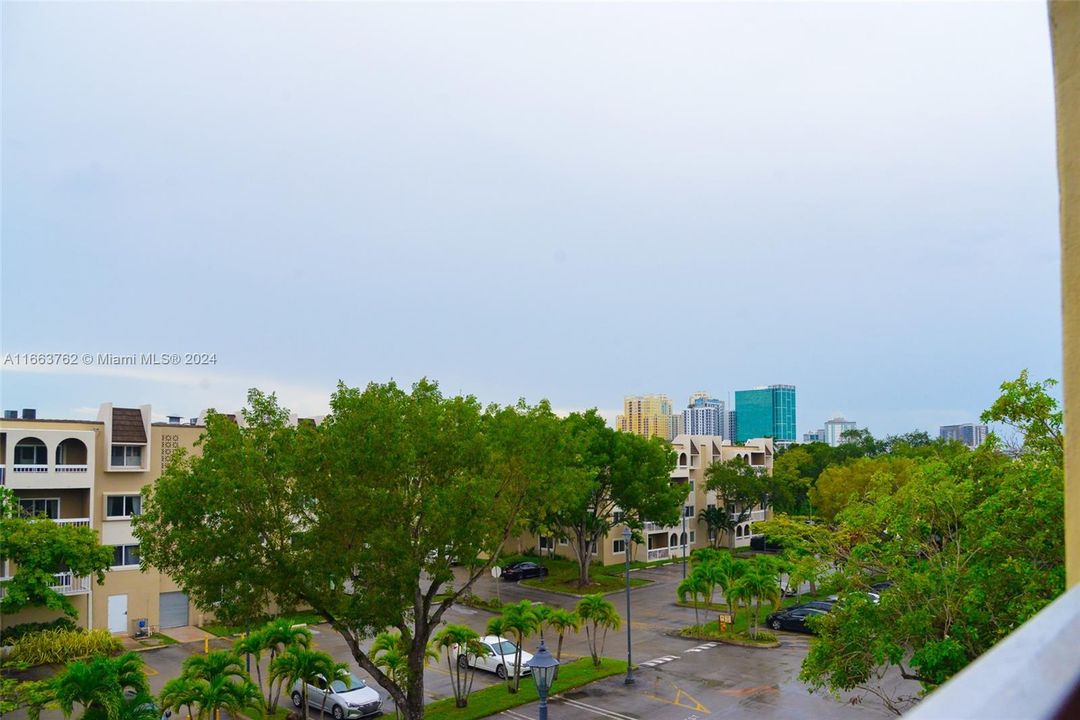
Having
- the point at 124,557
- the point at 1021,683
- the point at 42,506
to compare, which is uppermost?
the point at 1021,683

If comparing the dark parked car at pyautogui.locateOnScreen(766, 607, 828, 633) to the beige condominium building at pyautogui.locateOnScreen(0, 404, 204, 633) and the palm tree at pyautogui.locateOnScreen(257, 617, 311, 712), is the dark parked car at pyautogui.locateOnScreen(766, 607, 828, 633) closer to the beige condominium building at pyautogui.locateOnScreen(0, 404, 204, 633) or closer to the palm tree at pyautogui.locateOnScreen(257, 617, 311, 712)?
the palm tree at pyautogui.locateOnScreen(257, 617, 311, 712)

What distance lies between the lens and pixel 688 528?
181 feet

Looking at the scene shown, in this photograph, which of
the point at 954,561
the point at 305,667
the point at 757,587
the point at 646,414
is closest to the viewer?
the point at 954,561

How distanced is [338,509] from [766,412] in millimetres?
162262

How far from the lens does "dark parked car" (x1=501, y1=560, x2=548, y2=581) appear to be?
46.2 meters

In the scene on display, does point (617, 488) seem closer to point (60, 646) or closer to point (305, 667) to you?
point (305, 667)

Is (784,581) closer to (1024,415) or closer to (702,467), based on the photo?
(702,467)

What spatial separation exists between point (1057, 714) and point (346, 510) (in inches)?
680

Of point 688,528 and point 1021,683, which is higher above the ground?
point 1021,683

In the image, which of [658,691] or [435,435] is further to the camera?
[658,691]

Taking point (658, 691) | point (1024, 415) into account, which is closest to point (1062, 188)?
point (1024, 415)

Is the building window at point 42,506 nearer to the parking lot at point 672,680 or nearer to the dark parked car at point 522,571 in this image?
the parking lot at point 672,680

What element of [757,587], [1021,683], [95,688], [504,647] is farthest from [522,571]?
[1021,683]

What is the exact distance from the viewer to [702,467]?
56.6 m
